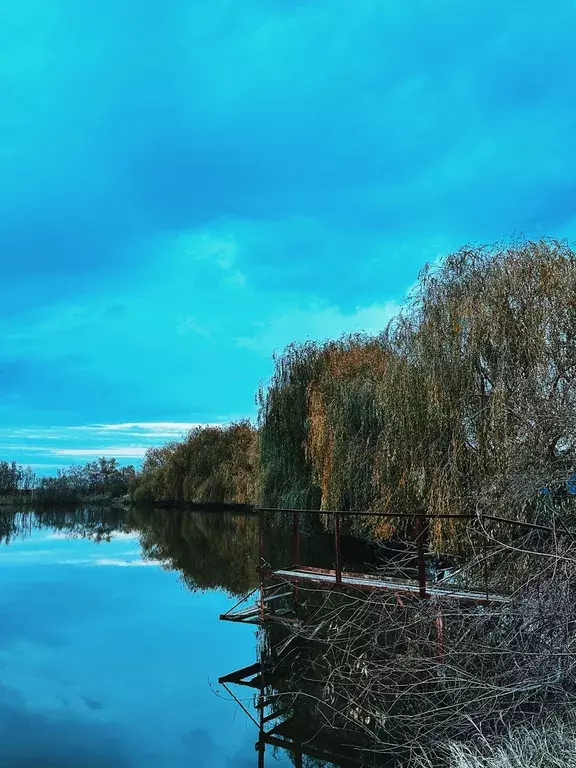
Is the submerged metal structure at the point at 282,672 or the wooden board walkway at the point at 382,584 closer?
the submerged metal structure at the point at 282,672

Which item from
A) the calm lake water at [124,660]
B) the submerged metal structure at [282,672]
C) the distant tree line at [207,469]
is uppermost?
the distant tree line at [207,469]

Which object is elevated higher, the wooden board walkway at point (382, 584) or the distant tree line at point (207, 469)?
the distant tree line at point (207, 469)

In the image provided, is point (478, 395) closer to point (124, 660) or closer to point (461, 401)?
point (461, 401)

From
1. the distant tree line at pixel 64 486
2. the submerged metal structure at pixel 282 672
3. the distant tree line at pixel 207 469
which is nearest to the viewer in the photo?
the submerged metal structure at pixel 282 672


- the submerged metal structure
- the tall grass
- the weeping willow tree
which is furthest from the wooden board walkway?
the tall grass

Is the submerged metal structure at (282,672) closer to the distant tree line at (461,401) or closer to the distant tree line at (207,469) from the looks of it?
the distant tree line at (461,401)

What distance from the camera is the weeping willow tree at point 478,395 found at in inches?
239

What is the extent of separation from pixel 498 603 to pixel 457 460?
3.25 m

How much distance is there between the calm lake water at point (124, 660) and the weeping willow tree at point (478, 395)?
351cm

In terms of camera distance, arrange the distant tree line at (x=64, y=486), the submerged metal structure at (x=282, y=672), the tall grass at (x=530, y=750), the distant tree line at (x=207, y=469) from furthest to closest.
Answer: the distant tree line at (x=64, y=486) < the distant tree line at (x=207, y=469) < the submerged metal structure at (x=282, y=672) < the tall grass at (x=530, y=750)

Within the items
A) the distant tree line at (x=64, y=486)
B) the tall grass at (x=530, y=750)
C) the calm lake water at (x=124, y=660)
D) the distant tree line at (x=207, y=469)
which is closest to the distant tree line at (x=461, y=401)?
the tall grass at (x=530, y=750)

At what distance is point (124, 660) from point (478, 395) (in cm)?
639

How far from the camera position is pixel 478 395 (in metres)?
8.83

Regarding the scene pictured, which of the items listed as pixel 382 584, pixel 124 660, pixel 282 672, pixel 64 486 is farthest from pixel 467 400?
pixel 64 486
